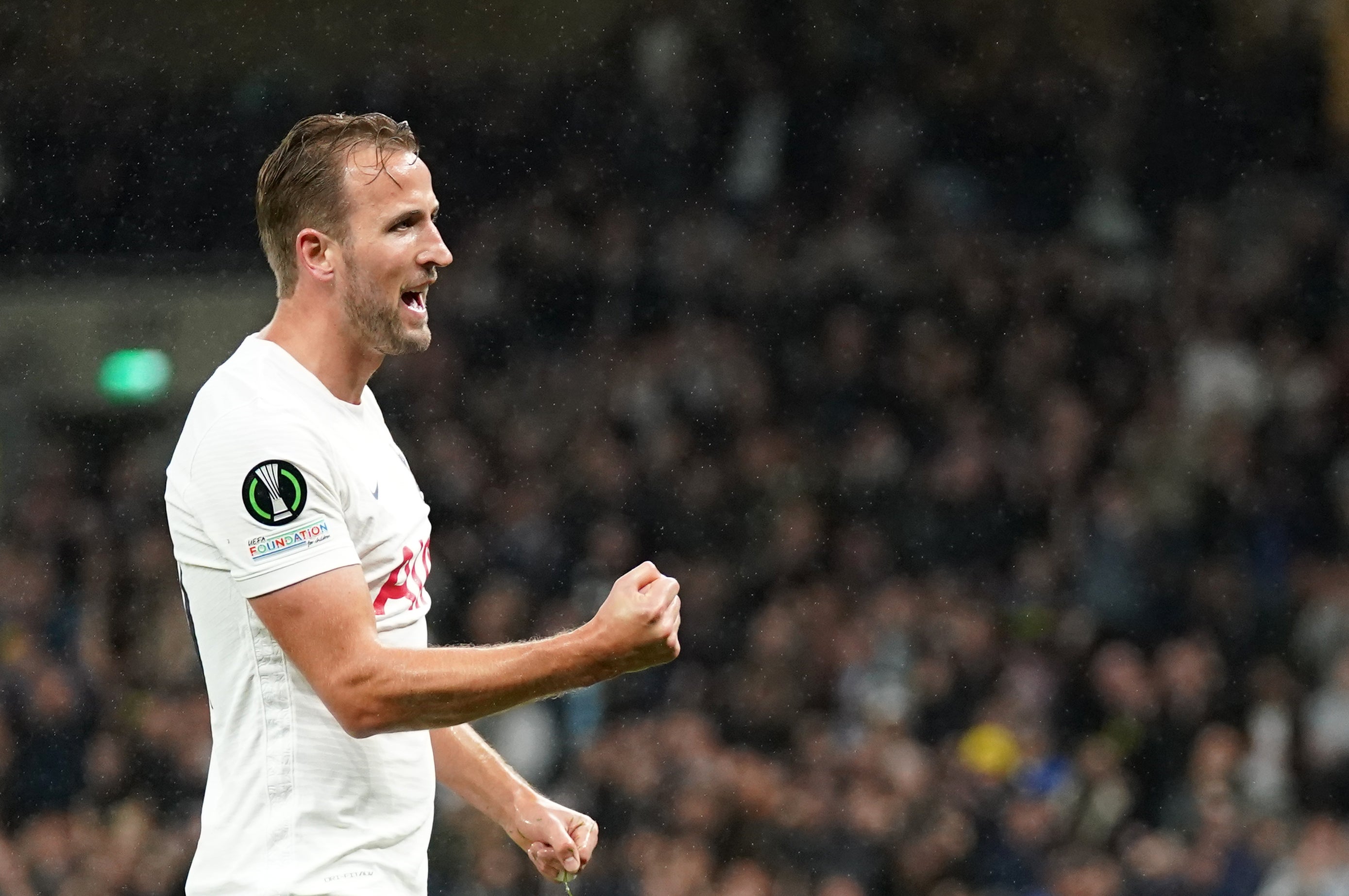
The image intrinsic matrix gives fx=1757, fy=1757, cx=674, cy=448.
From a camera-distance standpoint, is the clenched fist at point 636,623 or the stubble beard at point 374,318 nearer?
the clenched fist at point 636,623

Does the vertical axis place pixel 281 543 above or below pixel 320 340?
below

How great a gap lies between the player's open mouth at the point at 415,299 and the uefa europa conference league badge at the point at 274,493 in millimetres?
Answer: 364

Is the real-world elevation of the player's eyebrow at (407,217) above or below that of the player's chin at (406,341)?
above

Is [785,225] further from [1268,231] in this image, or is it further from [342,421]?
[342,421]

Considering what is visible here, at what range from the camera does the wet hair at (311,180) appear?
7.78 ft

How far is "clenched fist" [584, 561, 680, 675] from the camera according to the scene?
6.53ft

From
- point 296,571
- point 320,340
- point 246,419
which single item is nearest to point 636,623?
point 296,571

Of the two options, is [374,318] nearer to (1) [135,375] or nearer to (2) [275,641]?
(2) [275,641]

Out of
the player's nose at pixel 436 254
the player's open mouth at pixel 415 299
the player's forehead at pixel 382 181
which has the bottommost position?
the player's open mouth at pixel 415 299

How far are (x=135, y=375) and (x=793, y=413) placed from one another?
9.95 ft

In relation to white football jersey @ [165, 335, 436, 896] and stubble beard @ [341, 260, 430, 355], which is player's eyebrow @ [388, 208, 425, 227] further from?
white football jersey @ [165, 335, 436, 896]

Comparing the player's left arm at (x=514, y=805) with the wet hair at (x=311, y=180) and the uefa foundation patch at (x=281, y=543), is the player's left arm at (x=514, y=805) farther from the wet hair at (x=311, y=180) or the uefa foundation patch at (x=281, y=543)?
the wet hair at (x=311, y=180)

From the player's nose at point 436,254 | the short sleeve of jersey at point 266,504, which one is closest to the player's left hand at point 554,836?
the short sleeve of jersey at point 266,504

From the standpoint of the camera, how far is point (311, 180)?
238 centimetres
